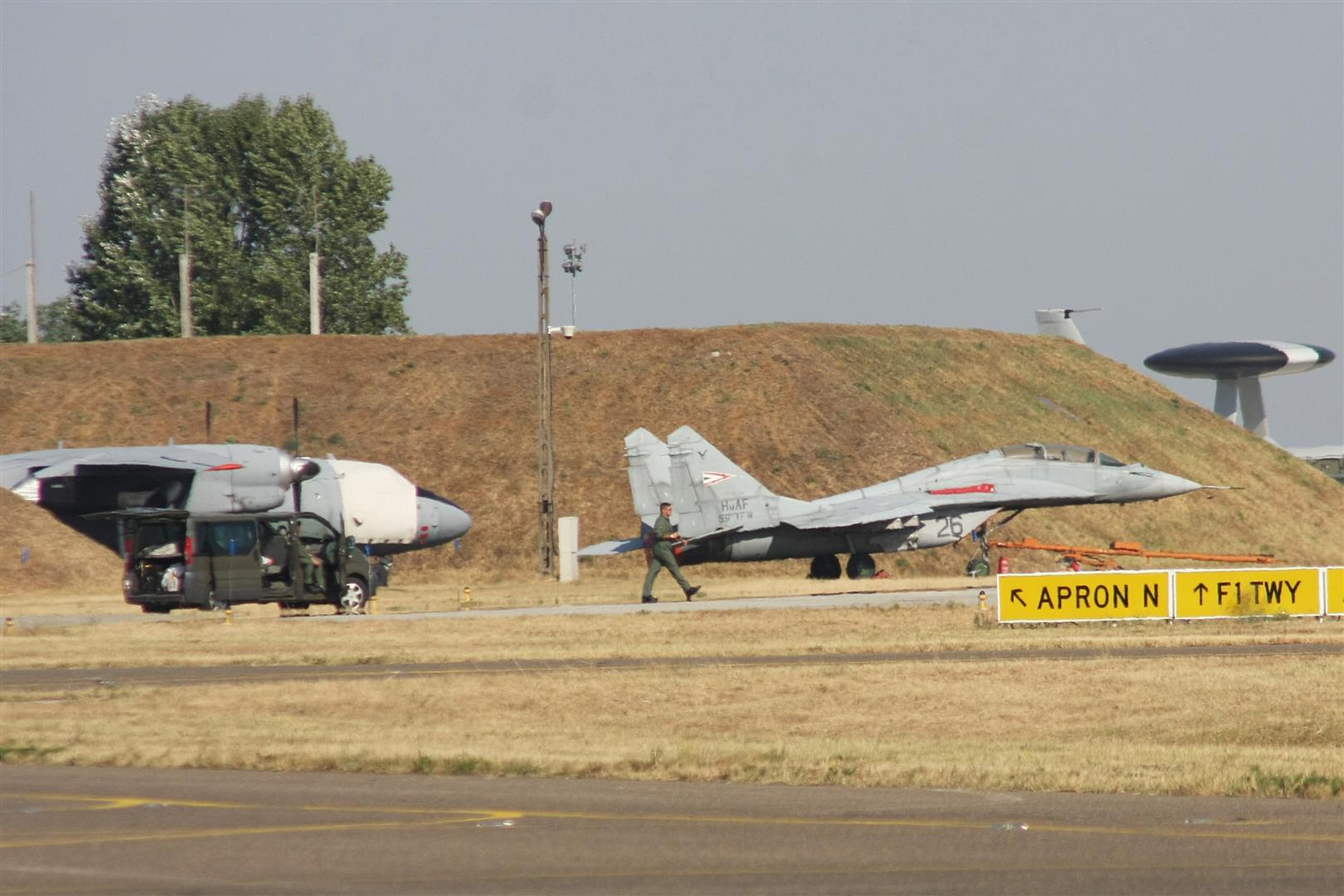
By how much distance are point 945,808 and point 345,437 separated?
167 ft

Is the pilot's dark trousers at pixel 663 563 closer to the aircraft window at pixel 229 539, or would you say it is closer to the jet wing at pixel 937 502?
the aircraft window at pixel 229 539

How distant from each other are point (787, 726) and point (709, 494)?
22263mm

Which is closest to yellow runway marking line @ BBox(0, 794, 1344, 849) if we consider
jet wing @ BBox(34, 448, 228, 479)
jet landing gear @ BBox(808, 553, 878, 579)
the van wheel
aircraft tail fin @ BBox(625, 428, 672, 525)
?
the van wheel

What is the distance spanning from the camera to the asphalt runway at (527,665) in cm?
1991

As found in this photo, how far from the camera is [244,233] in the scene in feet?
283

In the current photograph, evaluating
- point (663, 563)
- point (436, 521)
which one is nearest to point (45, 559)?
point (436, 521)

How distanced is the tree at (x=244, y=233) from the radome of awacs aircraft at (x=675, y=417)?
13929 millimetres

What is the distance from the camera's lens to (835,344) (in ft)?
216

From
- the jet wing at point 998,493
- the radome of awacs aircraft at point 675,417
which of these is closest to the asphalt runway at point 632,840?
the jet wing at point 998,493

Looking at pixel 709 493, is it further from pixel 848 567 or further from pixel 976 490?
pixel 976 490

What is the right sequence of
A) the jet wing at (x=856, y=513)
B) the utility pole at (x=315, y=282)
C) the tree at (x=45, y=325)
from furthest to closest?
the tree at (x=45, y=325) → the utility pole at (x=315, y=282) → the jet wing at (x=856, y=513)

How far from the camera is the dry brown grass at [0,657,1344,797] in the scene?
41.0 ft

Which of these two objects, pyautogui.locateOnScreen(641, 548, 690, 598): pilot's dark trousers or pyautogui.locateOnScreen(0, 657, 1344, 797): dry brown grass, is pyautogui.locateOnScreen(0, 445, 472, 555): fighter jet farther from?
pyautogui.locateOnScreen(0, 657, 1344, 797): dry brown grass

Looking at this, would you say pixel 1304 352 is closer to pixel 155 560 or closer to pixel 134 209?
pixel 134 209
